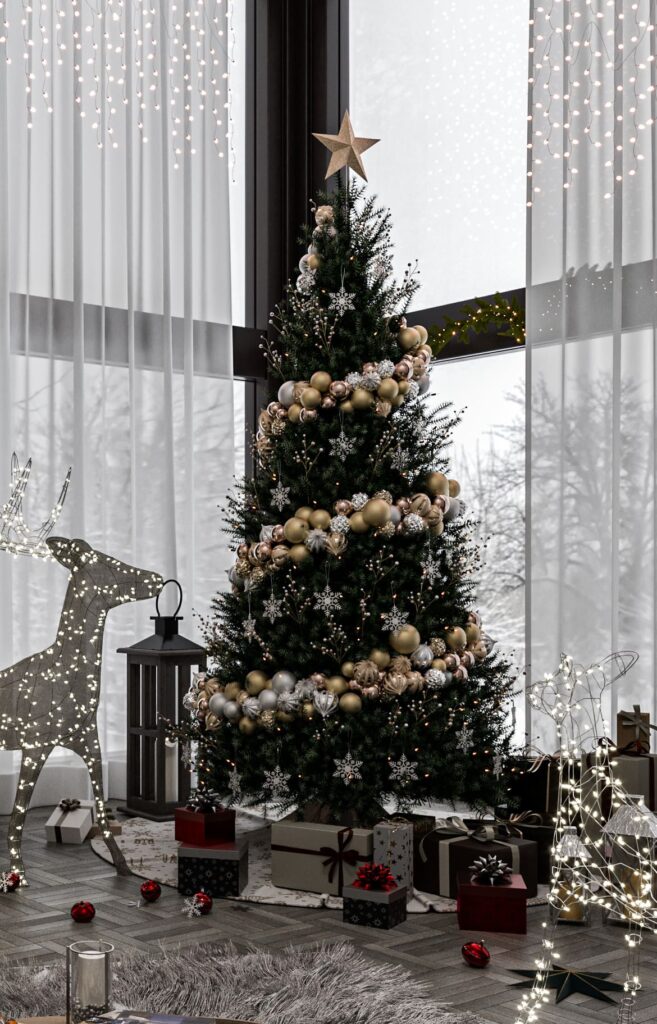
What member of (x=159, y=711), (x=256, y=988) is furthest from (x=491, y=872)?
(x=159, y=711)

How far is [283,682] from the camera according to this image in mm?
3330

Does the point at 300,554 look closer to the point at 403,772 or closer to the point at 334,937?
the point at 403,772

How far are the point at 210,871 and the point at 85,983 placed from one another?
5.25 ft

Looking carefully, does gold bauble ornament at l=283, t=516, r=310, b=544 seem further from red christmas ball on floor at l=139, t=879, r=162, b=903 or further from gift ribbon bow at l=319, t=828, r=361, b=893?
red christmas ball on floor at l=139, t=879, r=162, b=903

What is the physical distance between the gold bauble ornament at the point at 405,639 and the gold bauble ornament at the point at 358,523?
1.02ft

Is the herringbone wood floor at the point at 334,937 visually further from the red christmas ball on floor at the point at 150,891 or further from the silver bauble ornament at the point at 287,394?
the silver bauble ornament at the point at 287,394

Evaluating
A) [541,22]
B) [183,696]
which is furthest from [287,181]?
[183,696]

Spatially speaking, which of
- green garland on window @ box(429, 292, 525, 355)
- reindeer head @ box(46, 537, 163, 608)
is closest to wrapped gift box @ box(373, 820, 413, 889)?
reindeer head @ box(46, 537, 163, 608)

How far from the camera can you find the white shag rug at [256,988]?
7.21 feet

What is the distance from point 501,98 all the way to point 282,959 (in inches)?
140

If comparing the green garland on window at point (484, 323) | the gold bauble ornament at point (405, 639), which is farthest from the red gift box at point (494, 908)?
the green garland on window at point (484, 323)

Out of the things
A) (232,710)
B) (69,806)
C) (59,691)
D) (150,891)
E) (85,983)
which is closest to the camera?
(85,983)

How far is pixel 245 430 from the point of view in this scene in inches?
208

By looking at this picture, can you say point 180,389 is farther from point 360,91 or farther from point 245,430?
point 360,91
